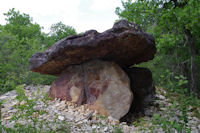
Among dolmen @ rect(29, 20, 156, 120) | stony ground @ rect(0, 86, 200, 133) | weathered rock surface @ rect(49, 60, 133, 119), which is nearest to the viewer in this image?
stony ground @ rect(0, 86, 200, 133)

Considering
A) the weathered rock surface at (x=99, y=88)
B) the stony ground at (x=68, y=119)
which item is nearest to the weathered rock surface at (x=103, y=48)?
the weathered rock surface at (x=99, y=88)

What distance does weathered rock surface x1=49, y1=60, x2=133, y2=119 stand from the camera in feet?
15.3

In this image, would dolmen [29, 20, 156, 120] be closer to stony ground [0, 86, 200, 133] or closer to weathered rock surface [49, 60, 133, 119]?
weathered rock surface [49, 60, 133, 119]

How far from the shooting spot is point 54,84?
590 cm

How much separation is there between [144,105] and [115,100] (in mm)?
1384

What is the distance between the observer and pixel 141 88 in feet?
19.0

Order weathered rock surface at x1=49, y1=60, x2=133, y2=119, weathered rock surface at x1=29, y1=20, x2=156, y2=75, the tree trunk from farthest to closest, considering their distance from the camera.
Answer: the tree trunk < weathered rock surface at x1=49, y1=60, x2=133, y2=119 < weathered rock surface at x1=29, y1=20, x2=156, y2=75

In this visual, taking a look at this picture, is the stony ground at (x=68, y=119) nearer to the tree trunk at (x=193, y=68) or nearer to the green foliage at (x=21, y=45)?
the green foliage at (x=21, y=45)

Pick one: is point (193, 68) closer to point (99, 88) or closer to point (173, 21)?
point (173, 21)

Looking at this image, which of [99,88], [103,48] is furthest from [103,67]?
[103,48]

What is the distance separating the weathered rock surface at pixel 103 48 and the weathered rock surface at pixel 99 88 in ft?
0.93

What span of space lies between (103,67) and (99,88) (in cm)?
63

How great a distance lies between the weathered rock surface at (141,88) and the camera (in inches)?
223

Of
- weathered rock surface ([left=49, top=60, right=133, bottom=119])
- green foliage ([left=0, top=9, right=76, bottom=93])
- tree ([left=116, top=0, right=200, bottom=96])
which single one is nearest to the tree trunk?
tree ([left=116, top=0, right=200, bottom=96])
